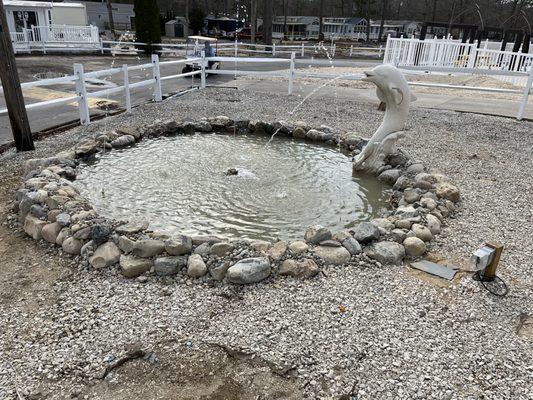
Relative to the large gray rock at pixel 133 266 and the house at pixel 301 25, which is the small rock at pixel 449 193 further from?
the house at pixel 301 25

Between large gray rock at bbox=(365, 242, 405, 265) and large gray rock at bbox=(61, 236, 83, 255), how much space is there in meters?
2.72

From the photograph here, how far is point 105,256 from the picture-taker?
3.76 meters

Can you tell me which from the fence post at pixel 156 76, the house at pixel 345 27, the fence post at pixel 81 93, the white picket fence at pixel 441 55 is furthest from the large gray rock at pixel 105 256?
the house at pixel 345 27

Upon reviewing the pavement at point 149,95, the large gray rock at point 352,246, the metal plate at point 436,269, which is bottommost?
the pavement at point 149,95

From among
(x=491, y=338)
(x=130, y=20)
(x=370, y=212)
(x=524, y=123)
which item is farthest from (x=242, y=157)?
(x=130, y=20)

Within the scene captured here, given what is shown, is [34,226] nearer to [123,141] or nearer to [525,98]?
[123,141]

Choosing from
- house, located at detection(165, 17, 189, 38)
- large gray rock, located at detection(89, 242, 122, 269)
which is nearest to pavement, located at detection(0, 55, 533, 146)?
large gray rock, located at detection(89, 242, 122, 269)

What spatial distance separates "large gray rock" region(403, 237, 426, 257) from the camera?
4.08 m

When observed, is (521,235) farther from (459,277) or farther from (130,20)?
(130,20)

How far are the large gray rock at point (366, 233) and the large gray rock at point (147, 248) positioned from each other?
6.18ft

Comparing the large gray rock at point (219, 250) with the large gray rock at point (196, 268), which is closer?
the large gray rock at point (196, 268)

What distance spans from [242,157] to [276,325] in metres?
4.36

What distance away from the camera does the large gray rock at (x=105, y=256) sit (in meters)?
3.74

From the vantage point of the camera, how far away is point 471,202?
539 centimetres
